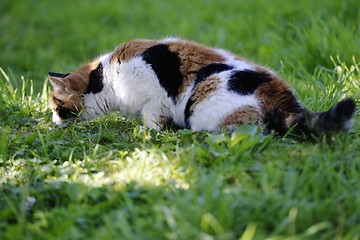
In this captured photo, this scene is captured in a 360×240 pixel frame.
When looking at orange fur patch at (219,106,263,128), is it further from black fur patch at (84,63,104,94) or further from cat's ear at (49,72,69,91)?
cat's ear at (49,72,69,91)

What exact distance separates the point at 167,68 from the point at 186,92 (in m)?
0.23

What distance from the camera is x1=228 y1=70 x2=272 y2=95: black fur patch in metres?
3.07

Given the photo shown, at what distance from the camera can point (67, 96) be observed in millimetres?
3660

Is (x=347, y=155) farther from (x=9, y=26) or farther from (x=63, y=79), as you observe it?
(x=9, y=26)

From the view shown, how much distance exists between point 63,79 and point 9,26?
180 inches

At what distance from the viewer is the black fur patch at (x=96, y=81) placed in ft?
12.1

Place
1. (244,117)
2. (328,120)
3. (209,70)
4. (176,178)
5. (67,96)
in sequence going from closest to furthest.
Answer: (176,178) → (328,120) → (244,117) → (209,70) → (67,96)

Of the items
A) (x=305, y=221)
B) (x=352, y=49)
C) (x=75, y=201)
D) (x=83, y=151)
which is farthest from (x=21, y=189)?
(x=352, y=49)

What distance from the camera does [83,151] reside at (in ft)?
10.2

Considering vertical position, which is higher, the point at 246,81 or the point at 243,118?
the point at 246,81

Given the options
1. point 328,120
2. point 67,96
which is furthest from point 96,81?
point 328,120

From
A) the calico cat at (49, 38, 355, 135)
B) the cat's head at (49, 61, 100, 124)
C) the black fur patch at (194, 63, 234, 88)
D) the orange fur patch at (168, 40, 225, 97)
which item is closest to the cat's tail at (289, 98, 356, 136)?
the calico cat at (49, 38, 355, 135)

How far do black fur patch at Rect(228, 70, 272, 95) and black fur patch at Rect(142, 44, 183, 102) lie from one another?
0.38 meters

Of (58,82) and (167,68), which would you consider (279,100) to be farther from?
(58,82)
